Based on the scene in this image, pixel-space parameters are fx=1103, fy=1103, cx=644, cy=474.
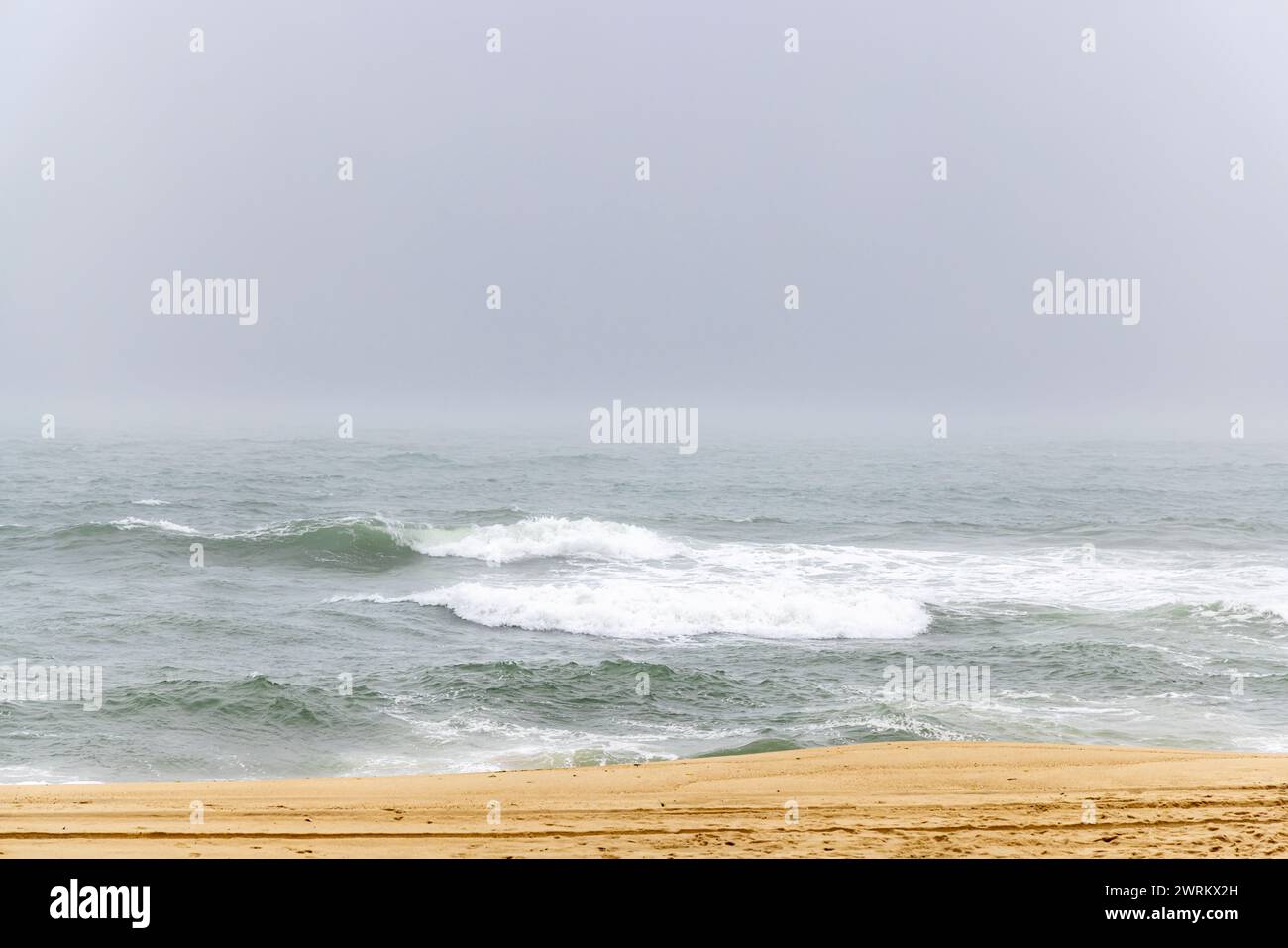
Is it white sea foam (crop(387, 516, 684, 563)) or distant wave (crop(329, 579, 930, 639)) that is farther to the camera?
white sea foam (crop(387, 516, 684, 563))

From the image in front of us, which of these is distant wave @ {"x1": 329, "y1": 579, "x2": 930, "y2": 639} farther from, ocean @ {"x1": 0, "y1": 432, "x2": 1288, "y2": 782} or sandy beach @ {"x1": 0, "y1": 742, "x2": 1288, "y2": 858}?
sandy beach @ {"x1": 0, "y1": 742, "x2": 1288, "y2": 858}

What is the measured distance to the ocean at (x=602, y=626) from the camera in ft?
41.0

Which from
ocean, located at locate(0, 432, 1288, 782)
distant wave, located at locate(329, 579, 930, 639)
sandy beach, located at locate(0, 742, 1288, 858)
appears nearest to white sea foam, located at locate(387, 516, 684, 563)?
ocean, located at locate(0, 432, 1288, 782)

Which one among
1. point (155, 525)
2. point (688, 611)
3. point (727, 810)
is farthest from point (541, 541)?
point (727, 810)

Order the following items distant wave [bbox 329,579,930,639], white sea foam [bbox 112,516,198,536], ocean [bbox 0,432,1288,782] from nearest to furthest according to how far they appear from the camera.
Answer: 1. ocean [bbox 0,432,1288,782]
2. distant wave [bbox 329,579,930,639]
3. white sea foam [bbox 112,516,198,536]

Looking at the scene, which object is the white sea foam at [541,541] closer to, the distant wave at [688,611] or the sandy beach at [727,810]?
the distant wave at [688,611]

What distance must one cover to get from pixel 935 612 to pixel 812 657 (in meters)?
4.05

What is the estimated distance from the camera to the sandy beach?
23.5 ft

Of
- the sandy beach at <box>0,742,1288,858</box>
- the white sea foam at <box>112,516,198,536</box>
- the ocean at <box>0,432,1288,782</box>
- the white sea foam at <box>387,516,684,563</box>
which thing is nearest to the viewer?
the sandy beach at <box>0,742,1288,858</box>

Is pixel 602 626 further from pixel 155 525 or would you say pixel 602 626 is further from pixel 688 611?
pixel 155 525

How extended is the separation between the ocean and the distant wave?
86 millimetres

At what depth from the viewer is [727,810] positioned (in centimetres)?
823
